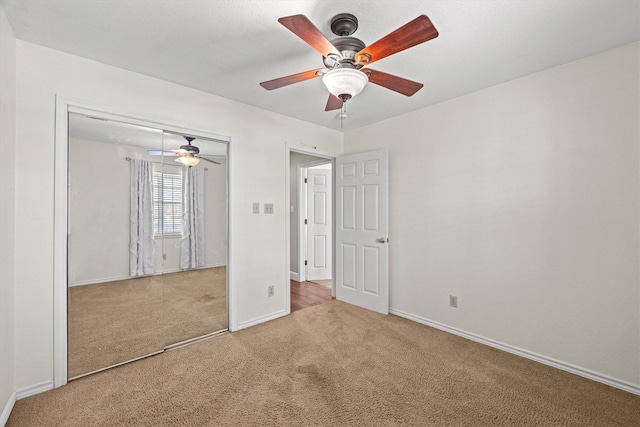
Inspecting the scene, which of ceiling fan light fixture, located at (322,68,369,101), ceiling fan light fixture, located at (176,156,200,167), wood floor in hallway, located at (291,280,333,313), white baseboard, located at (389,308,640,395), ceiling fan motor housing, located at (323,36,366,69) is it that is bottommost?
white baseboard, located at (389,308,640,395)

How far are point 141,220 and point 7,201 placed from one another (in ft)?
2.90

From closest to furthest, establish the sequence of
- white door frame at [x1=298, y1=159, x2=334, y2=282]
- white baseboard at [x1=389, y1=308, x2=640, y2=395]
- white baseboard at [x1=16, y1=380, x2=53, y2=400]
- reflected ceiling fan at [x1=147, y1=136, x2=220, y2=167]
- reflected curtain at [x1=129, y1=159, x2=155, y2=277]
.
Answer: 1. white baseboard at [x1=16, y1=380, x2=53, y2=400]
2. white baseboard at [x1=389, y1=308, x2=640, y2=395]
3. reflected curtain at [x1=129, y1=159, x2=155, y2=277]
4. reflected ceiling fan at [x1=147, y1=136, x2=220, y2=167]
5. white door frame at [x1=298, y1=159, x2=334, y2=282]

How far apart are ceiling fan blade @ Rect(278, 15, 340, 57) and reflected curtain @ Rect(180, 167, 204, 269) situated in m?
1.93

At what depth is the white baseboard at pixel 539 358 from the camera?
2091 millimetres

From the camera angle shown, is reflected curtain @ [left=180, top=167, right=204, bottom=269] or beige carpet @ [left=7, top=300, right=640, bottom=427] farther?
reflected curtain @ [left=180, top=167, right=204, bottom=269]

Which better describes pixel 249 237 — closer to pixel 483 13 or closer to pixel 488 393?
pixel 488 393

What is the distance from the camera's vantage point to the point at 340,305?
388 centimetres

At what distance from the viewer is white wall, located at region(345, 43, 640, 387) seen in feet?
6.87

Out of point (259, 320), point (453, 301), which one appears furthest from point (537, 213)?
point (259, 320)

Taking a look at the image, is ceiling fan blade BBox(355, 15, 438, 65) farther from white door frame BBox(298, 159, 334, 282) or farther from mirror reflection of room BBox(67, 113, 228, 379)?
white door frame BBox(298, 159, 334, 282)

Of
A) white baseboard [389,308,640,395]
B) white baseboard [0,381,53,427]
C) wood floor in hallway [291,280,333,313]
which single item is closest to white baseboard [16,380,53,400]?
white baseboard [0,381,53,427]

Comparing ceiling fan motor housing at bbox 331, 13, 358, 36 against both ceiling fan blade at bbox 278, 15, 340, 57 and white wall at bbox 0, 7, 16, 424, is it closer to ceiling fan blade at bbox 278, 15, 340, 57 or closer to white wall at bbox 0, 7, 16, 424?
ceiling fan blade at bbox 278, 15, 340, 57

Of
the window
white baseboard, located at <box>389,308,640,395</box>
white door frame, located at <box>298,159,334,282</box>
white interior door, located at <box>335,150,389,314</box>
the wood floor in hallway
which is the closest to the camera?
white baseboard, located at <box>389,308,640,395</box>

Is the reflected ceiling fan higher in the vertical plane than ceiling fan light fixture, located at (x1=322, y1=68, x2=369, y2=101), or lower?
lower
